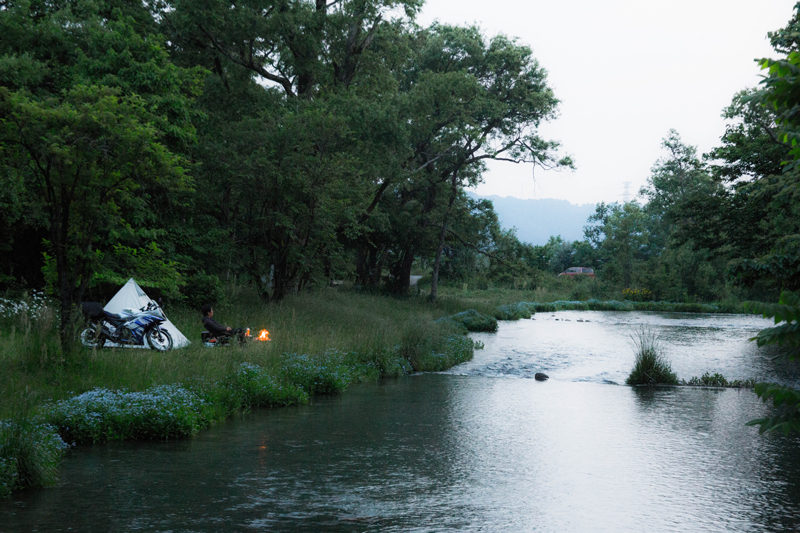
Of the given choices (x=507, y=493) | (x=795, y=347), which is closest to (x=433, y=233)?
(x=507, y=493)

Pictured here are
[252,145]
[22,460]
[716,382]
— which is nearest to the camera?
[22,460]

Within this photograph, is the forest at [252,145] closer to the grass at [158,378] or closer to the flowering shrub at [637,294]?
the grass at [158,378]

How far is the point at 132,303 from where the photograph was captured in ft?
52.9

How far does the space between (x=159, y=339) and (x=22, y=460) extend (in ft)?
25.0

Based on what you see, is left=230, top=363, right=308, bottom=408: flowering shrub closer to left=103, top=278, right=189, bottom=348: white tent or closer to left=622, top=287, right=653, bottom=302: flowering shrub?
left=103, top=278, right=189, bottom=348: white tent

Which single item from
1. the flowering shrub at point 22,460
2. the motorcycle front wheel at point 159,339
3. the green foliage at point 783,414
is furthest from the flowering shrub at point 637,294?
the green foliage at point 783,414

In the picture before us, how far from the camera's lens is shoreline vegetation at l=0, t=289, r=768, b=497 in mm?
8117

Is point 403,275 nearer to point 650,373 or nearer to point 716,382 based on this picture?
point 650,373

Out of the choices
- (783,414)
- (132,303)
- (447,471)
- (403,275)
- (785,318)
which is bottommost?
(447,471)

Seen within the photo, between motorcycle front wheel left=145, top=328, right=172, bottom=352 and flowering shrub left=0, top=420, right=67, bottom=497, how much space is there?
7.02 m

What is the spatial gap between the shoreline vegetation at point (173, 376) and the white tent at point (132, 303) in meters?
0.55

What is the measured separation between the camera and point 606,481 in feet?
26.3

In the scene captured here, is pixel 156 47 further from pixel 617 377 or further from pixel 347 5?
pixel 617 377

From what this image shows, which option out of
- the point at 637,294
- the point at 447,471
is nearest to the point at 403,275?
the point at 637,294
